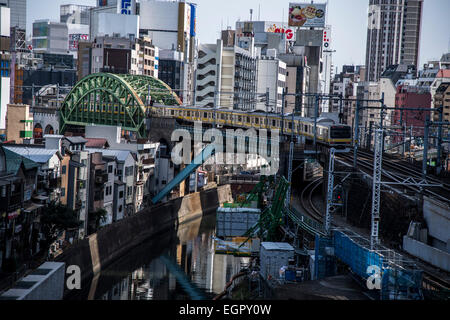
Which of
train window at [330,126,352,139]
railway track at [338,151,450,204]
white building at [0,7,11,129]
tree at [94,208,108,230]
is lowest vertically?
tree at [94,208,108,230]

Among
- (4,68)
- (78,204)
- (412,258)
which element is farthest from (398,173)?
(4,68)

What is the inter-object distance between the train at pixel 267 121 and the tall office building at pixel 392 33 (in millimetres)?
69816

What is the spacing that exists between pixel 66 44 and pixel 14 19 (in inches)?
342

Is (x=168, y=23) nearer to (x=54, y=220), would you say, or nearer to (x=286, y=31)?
(x=286, y=31)

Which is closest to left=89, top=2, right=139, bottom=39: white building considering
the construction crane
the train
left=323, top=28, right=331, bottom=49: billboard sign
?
left=323, top=28, right=331, bottom=49: billboard sign

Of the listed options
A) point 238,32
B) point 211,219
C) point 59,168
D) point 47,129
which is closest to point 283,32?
point 238,32

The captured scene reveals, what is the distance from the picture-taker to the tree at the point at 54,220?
26781 mm

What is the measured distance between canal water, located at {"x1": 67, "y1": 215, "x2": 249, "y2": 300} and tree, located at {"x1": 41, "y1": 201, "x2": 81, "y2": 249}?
7.46 feet

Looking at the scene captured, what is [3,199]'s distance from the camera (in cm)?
2372

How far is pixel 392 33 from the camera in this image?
368ft

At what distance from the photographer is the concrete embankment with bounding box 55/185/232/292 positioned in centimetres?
2668

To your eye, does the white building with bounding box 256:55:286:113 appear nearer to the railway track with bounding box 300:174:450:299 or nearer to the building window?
the railway track with bounding box 300:174:450:299

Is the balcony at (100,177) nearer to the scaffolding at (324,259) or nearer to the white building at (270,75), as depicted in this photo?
the scaffolding at (324,259)

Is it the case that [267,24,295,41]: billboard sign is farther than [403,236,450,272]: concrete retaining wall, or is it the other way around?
[267,24,295,41]: billboard sign
